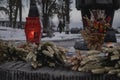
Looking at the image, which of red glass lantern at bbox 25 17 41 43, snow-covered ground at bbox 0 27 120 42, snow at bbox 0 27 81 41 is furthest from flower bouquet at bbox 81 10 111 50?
snow at bbox 0 27 81 41

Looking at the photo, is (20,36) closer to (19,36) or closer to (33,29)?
(19,36)

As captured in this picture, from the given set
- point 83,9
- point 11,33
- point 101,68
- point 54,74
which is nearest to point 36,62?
point 54,74

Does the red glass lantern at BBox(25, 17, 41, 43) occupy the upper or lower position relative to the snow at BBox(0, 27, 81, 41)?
upper

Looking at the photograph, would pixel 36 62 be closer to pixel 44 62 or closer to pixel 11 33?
pixel 44 62

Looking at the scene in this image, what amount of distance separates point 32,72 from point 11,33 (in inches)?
1227

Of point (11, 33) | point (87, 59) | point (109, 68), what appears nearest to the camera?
point (109, 68)

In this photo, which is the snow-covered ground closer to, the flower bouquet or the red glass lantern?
the red glass lantern

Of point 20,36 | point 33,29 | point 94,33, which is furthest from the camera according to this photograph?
point 20,36

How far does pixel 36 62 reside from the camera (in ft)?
18.1

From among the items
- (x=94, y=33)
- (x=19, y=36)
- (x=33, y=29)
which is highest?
(x=94, y=33)

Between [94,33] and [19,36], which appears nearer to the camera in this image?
[94,33]

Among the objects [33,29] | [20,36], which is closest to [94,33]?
[33,29]

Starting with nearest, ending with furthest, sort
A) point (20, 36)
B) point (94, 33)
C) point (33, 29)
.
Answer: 1. point (94, 33)
2. point (33, 29)
3. point (20, 36)

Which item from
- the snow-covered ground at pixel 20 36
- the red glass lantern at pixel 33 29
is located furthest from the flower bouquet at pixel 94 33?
the snow-covered ground at pixel 20 36
